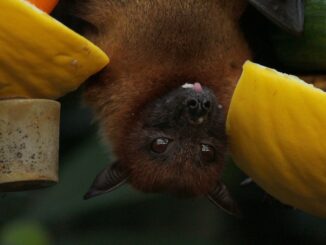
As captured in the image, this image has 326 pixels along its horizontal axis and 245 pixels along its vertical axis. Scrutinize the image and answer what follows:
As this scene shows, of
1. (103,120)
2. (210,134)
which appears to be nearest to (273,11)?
(210,134)

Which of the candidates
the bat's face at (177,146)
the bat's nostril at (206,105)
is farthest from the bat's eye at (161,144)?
the bat's nostril at (206,105)

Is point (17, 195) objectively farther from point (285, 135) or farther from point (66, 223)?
point (285, 135)

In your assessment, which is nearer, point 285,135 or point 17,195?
point 285,135

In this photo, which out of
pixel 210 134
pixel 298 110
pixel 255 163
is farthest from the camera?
pixel 210 134

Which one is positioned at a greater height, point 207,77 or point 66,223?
point 207,77

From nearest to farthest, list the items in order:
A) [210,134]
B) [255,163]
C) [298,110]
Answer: [298,110], [255,163], [210,134]

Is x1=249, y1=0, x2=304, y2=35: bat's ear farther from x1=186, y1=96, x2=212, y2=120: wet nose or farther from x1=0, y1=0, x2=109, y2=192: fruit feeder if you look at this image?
x1=0, y1=0, x2=109, y2=192: fruit feeder
